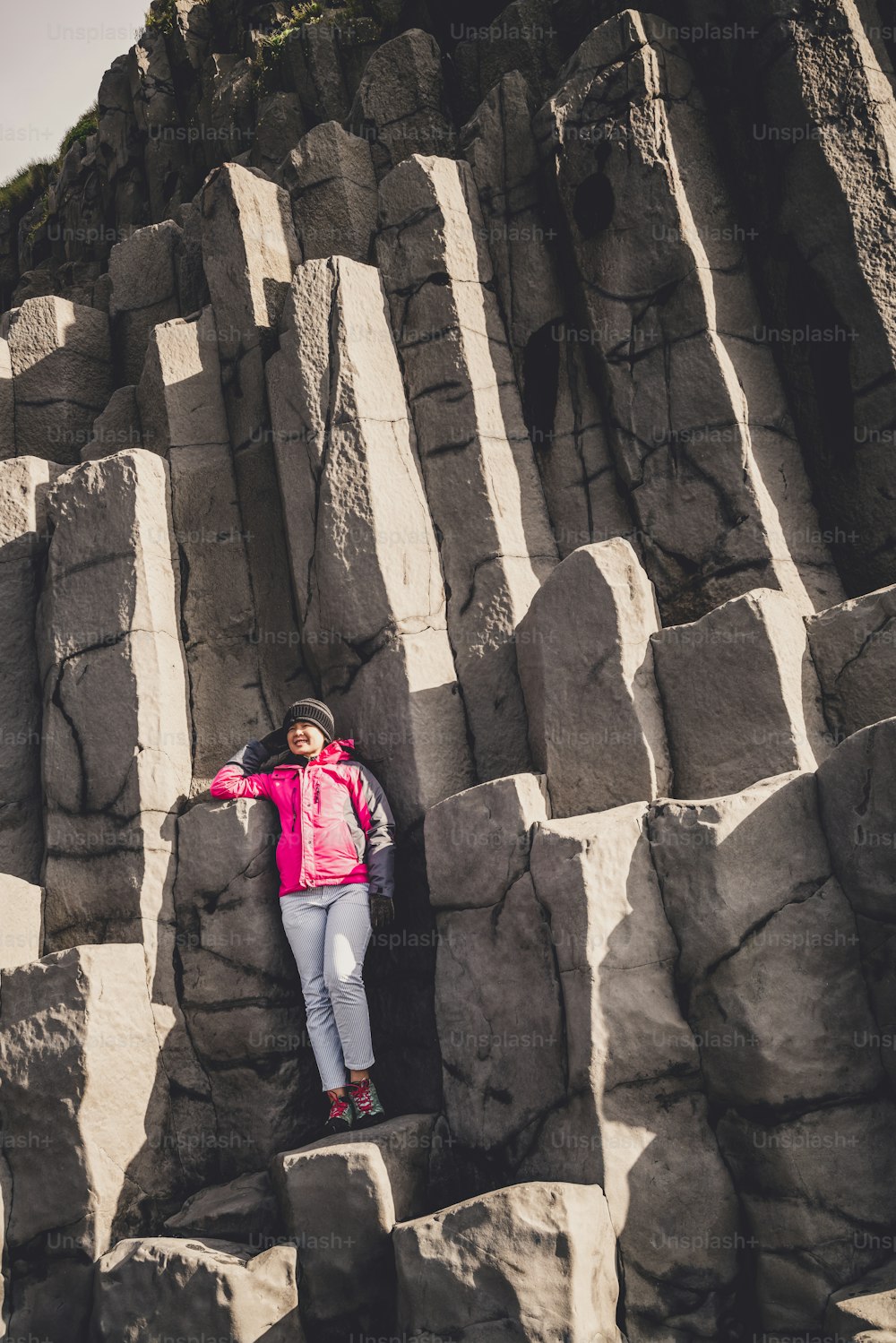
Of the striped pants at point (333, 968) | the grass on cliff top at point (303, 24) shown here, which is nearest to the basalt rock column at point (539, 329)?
the grass on cliff top at point (303, 24)

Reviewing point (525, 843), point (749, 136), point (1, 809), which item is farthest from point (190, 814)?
point (749, 136)

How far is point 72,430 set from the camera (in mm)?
8906

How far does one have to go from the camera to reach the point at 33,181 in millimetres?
13211

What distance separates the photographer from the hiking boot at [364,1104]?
5617 mm

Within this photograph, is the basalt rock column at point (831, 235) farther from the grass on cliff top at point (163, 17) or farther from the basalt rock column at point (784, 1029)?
the grass on cliff top at point (163, 17)

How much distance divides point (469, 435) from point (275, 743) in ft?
8.07

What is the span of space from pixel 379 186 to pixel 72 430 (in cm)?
319

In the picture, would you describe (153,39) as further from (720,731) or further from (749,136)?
(720,731)

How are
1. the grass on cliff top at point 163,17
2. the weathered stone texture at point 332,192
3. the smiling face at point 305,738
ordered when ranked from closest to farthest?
the smiling face at point 305,738
the weathered stone texture at point 332,192
the grass on cliff top at point 163,17

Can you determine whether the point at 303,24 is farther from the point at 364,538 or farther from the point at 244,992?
the point at 244,992

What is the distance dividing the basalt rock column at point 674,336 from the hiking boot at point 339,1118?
353cm

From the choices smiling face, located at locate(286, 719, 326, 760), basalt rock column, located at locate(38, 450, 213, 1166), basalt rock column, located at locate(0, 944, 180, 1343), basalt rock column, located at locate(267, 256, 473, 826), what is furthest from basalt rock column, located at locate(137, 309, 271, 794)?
basalt rock column, located at locate(0, 944, 180, 1343)

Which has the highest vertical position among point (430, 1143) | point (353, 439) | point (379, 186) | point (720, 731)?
point (379, 186)

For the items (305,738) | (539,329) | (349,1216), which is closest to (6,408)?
(539,329)
